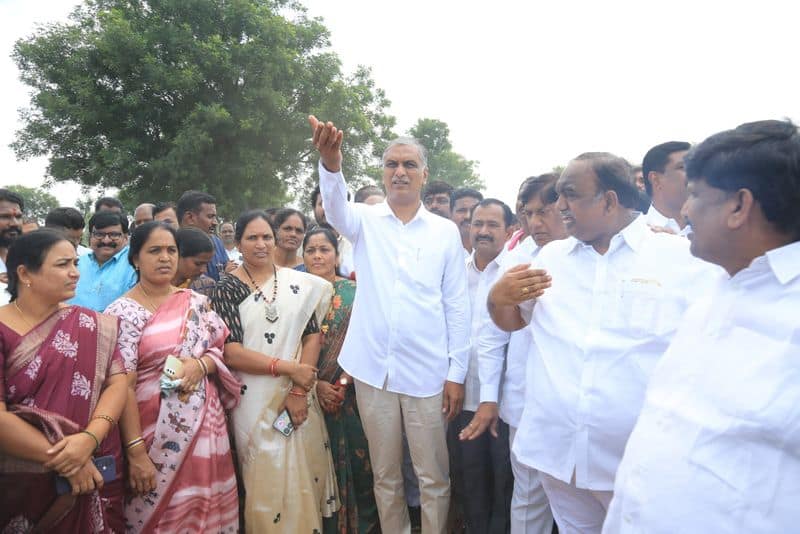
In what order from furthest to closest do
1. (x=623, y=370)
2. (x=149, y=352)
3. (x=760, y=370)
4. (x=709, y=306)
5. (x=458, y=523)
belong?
(x=458, y=523)
(x=149, y=352)
(x=623, y=370)
(x=709, y=306)
(x=760, y=370)

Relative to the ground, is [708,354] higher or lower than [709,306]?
lower

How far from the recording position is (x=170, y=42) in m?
15.0

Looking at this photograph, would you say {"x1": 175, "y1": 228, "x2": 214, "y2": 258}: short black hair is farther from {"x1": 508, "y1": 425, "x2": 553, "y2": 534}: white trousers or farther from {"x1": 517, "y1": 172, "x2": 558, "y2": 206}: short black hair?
{"x1": 508, "y1": 425, "x2": 553, "y2": 534}: white trousers

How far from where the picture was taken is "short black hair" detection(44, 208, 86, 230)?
4387 mm

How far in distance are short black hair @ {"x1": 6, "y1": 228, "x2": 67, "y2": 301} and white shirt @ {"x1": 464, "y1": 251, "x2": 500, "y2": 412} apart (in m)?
2.57

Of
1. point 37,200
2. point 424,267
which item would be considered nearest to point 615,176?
point 424,267

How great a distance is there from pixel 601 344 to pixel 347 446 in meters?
2.24

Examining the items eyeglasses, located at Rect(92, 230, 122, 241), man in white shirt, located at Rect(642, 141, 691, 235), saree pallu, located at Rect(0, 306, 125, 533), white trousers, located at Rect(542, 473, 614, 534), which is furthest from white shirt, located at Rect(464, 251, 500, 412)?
eyeglasses, located at Rect(92, 230, 122, 241)

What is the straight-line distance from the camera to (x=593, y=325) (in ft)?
7.20

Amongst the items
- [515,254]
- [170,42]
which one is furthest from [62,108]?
[515,254]

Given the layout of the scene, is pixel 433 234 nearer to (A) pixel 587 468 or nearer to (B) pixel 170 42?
(A) pixel 587 468

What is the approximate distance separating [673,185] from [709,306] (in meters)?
2.84

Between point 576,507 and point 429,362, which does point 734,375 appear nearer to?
point 576,507

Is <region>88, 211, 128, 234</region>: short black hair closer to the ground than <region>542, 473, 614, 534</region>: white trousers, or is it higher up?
higher up
